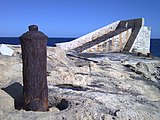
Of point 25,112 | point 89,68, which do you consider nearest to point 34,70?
point 25,112

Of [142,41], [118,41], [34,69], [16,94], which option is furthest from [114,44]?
[34,69]

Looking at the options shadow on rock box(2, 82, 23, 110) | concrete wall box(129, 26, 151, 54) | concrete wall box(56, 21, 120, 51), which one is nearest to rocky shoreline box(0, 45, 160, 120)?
shadow on rock box(2, 82, 23, 110)

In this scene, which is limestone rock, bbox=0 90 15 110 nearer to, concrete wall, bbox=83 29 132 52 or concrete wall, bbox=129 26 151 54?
concrete wall, bbox=83 29 132 52

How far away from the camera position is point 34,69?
371 cm

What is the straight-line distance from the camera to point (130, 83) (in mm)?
6465

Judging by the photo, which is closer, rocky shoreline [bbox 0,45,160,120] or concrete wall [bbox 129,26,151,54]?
rocky shoreline [bbox 0,45,160,120]

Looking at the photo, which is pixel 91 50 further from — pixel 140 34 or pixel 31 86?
pixel 31 86

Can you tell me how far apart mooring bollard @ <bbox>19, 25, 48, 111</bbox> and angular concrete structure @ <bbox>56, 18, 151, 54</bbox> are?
39.1 ft

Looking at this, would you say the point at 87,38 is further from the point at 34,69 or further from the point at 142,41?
the point at 34,69

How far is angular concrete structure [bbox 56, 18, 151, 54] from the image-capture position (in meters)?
16.2

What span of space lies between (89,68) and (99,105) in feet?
14.1

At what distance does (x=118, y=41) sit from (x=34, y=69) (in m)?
13.6

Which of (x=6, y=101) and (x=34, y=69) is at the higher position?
(x=34, y=69)

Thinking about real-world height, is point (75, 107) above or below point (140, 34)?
below
